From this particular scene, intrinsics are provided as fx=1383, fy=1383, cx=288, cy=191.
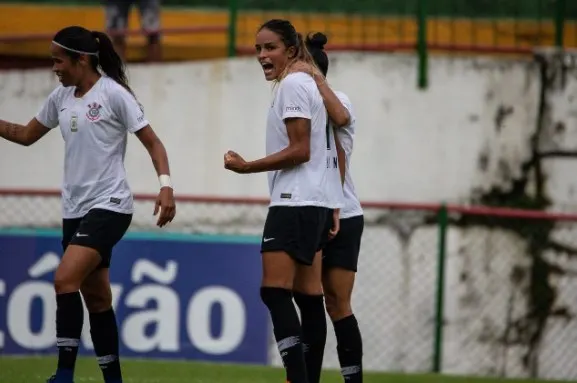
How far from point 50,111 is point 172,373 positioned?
2921 mm

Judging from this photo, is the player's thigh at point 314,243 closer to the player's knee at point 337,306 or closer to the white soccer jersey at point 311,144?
the white soccer jersey at point 311,144

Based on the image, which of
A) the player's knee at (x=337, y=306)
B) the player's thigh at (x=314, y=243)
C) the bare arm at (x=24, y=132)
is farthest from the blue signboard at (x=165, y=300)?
the player's thigh at (x=314, y=243)

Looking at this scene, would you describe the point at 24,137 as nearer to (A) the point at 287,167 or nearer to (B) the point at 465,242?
(A) the point at 287,167

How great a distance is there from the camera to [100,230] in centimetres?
728

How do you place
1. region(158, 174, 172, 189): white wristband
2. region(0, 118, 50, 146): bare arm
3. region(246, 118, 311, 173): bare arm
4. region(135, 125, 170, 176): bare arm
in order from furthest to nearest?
region(0, 118, 50, 146): bare arm < region(135, 125, 170, 176): bare arm < region(158, 174, 172, 189): white wristband < region(246, 118, 311, 173): bare arm

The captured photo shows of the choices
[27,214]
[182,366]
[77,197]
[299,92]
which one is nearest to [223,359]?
[182,366]

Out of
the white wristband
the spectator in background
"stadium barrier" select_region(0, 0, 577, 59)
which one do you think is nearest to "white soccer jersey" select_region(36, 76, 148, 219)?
the white wristband

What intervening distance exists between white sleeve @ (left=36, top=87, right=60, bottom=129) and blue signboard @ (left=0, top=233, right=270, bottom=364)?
3.59 metres

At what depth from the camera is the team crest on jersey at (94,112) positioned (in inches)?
289

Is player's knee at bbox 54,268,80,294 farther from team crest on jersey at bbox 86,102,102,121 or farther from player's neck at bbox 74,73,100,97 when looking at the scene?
player's neck at bbox 74,73,100,97

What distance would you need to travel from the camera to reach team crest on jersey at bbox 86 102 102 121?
7352 millimetres

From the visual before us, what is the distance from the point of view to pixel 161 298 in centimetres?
1121

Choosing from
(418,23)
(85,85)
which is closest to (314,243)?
(85,85)

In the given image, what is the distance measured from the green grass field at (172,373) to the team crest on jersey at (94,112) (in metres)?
2.24
